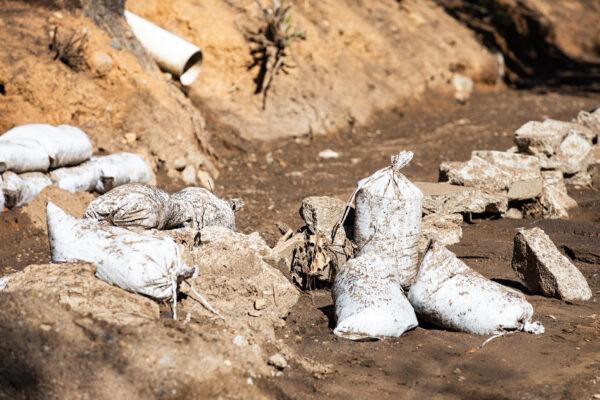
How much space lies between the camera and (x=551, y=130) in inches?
345

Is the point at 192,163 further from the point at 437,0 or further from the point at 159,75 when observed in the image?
the point at 437,0

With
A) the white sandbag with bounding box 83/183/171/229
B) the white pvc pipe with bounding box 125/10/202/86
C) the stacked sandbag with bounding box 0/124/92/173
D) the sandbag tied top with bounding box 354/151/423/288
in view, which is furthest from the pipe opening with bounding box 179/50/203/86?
the sandbag tied top with bounding box 354/151/423/288

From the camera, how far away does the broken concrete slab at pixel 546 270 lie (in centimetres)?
554

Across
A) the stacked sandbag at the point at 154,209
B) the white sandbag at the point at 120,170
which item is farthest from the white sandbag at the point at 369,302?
the white sandbag at the point at 120,170

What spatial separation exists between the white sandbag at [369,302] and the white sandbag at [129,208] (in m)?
1.16

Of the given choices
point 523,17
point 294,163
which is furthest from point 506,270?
point 523,17

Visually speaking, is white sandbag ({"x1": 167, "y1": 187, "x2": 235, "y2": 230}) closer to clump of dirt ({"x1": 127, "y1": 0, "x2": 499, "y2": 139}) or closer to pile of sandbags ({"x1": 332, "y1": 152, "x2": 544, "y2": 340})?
pile of sandbags ({"x1": 332, "y1": 152, "x2": 544, "y2": 340})

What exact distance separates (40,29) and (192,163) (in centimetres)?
193

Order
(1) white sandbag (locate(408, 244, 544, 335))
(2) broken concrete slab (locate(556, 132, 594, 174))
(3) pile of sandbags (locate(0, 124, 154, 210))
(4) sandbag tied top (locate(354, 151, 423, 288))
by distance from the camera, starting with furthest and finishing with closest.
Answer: (2) broken concrete slab (locate(556, 132, 594, 174)) < (3) pile of sandbags (locate(0, 124, 154, 210)) < (4) sandbag tied top (locate(354, 151, 423, 288)) < (1) white sandbag (locate(408, 244, 544, 335))

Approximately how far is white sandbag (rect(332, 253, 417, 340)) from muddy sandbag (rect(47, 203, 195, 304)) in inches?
34.5

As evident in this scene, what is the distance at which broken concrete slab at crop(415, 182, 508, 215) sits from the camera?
7.01 metres

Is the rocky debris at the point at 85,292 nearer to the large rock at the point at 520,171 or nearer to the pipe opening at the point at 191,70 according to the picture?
the large rock at the point at 520,171

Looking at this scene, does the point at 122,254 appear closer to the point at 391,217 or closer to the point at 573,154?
the point at 391,217

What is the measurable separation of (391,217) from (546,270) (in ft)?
3.33
